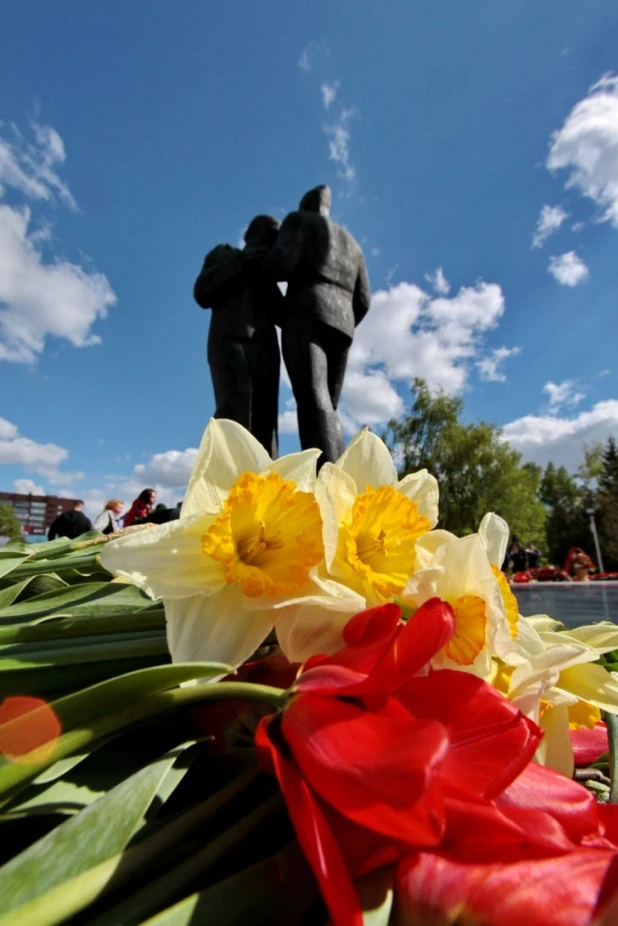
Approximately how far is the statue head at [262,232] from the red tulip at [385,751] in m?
5.99

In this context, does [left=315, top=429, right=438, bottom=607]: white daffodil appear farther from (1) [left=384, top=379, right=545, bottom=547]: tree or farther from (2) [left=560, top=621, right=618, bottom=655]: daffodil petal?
(1) [left=384, top=379, right=545, bottom=547]: tree

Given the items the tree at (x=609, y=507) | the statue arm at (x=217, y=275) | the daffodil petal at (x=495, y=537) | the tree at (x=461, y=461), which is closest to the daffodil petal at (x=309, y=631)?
the daffodil petal at (x=495, y=537)

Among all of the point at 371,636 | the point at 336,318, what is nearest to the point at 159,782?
the point at 371,636

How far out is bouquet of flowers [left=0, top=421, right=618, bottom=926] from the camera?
0.79ft

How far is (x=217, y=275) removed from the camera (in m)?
5.35

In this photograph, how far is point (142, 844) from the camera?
0.25 metres

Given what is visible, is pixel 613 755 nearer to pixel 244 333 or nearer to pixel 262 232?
pixel 244 333

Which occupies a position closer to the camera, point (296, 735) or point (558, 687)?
point (296, 735)

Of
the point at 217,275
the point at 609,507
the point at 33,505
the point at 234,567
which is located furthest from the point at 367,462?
the point at 33,505

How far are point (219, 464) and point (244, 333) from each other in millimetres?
5079

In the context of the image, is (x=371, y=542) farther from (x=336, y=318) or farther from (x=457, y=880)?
(x=336, y=318)

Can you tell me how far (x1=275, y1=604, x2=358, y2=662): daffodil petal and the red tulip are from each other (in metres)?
0.05

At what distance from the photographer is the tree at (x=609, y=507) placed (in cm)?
3155

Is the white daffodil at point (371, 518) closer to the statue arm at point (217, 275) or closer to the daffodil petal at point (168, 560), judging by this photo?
the daffodil petal at point (168, 560)
